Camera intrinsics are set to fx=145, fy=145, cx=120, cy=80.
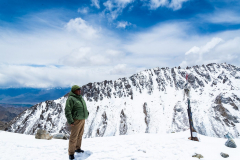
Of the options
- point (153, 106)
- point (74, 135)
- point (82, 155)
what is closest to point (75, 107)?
point (74, 135)

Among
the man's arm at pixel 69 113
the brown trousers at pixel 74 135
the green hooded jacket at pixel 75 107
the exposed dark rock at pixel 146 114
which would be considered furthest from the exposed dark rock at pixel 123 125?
the man's arm at pixel 69 113

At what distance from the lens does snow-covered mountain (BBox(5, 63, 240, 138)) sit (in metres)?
124

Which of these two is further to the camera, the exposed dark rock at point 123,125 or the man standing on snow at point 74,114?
the exposed dark rock at point 123,125

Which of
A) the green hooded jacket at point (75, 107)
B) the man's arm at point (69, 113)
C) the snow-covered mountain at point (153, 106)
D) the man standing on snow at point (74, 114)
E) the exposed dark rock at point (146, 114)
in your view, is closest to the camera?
the man's arm at point (69, 113)

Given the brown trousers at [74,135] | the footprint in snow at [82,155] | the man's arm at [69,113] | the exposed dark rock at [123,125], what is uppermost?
the man's arm at [69,113]

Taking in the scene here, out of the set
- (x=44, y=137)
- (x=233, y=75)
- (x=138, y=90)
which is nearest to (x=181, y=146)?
(x=44, y=137)

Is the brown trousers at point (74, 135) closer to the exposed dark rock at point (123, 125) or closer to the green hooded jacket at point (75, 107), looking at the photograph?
the green hooded jacket at point (75, 107)

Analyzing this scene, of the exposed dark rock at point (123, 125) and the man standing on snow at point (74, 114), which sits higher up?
the man standing on snow at point (74, 114)

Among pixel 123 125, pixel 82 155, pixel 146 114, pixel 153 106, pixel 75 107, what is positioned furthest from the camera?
pixel 153 106

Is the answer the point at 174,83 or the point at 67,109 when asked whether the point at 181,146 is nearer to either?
the point at 67,109

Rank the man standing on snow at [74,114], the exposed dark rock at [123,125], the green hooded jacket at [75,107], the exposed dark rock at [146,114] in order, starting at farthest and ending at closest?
the exposed dark rock at [146,114] → the exposed dark rock at [123,125] → the green hooded jacket at [75,107] → the man standing on snow at [74,114]

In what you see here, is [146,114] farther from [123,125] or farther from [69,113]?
[69,113]

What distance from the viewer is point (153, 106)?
155 metres

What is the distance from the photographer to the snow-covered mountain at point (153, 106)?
124 meters
